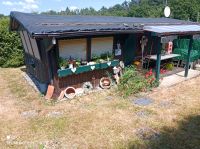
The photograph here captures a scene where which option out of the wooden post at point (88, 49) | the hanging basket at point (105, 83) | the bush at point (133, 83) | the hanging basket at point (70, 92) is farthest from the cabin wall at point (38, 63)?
the bush at point (133, 83)

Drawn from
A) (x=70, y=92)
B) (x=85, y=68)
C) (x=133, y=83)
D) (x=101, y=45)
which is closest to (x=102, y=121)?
(x=70, y=92)

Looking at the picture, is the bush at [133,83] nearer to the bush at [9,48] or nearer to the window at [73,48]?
the window at [73,48]

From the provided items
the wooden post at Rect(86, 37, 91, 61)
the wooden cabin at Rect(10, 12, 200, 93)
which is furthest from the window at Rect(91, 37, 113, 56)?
the wooden post at Rect(86, 37, 91, 61)

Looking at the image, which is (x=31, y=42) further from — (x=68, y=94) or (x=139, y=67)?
(x=139, y=67)

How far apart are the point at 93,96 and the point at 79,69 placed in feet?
4.13

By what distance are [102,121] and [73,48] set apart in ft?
11.7

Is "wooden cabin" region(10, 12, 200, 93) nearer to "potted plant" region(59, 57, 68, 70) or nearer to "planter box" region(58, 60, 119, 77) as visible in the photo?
"planter box" region(58, 60, 119, 77)

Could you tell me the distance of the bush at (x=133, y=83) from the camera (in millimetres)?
10570

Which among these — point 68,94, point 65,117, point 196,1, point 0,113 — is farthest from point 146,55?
point 196,1

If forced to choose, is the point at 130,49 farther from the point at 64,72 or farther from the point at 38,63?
the point at 38,63

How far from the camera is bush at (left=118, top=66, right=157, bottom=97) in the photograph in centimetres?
1057

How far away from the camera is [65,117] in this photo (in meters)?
8.34

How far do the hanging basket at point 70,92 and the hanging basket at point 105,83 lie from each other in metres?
1.42

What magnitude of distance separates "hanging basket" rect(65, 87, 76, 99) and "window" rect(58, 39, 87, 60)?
51.8 inches
